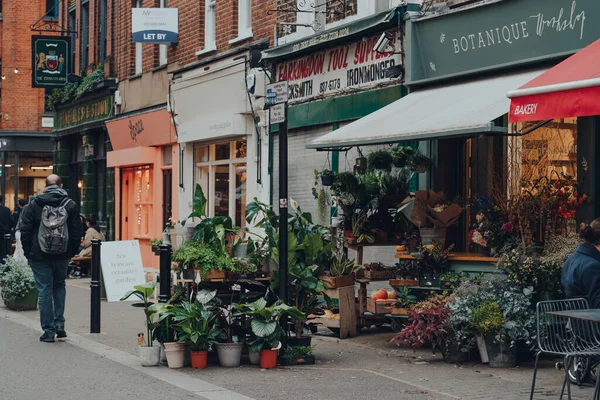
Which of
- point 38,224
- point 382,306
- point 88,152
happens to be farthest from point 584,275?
point 88,152

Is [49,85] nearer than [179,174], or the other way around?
[179,174]

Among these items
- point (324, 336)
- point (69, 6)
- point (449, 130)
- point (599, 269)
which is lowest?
point (324, 336)

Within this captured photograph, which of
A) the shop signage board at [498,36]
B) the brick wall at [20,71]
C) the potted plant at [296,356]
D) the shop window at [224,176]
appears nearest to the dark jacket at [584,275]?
the potted plant at [296,356]

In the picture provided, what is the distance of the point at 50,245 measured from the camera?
1212 cm

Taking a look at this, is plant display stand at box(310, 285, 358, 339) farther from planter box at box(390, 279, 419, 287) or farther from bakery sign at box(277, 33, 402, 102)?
bakery sign at box(277, 33, 402, 102)

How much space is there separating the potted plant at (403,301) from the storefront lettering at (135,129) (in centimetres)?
1387

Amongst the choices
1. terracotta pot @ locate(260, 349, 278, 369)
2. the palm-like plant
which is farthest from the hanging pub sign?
terracotta pot @ locate(260, 349, 278, 369)

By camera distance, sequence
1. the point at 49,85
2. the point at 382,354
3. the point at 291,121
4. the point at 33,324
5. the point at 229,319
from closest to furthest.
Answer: the point at 229,319 → the point at 382,354 → the point at 33,324 → the point at 291,121 → the point at 49,85

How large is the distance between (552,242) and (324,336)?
3.33m

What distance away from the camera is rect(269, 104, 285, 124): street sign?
10.5 m

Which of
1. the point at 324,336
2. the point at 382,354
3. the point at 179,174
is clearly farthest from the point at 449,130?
the point at 179,174

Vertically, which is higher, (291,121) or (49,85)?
(49,85)

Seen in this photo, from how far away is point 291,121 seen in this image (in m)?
18.0

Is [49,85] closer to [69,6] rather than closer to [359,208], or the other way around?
[69,6]
